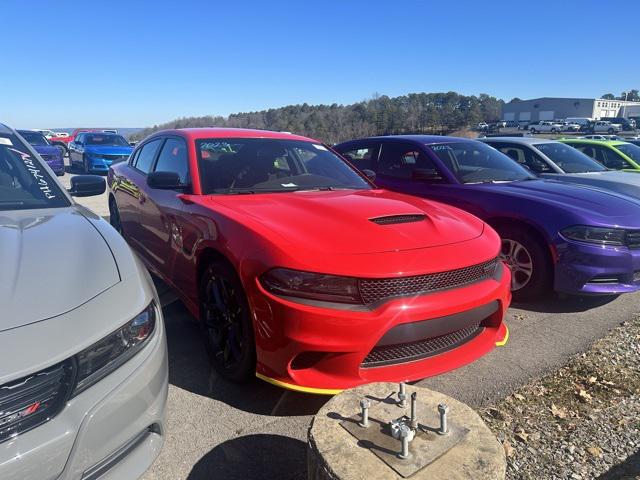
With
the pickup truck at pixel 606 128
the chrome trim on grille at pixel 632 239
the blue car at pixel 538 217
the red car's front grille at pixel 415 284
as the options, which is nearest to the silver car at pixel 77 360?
the red car's front grille at pixel 415 284

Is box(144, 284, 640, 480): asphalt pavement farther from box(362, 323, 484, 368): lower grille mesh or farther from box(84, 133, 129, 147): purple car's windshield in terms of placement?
box(84, 133, 129, 147): purple car's windshield

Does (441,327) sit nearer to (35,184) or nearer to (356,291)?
(356,291)

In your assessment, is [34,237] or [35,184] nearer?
[34,237]

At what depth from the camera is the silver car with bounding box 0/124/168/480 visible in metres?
1.40

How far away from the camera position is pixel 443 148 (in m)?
5.60

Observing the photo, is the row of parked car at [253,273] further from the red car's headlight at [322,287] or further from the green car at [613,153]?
the green car at [613,153]

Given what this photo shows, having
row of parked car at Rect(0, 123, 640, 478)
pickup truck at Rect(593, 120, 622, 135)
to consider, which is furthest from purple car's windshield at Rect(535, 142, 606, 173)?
pickup truck at Rect(593, 120, 622, 135)

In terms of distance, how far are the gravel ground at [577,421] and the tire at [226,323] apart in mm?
1434

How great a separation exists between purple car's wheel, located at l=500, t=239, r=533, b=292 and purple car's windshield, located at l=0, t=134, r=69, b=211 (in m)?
3.77

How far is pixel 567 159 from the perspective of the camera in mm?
7633

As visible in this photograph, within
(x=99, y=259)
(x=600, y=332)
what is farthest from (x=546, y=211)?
(x=99, y=259)

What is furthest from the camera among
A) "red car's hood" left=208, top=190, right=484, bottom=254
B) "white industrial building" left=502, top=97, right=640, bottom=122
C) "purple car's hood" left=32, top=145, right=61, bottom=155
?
"white industrial building" left=502, top=97, right=640, bottom=122

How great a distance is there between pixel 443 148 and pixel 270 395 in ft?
12.7

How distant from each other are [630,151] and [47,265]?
37.1 feet
